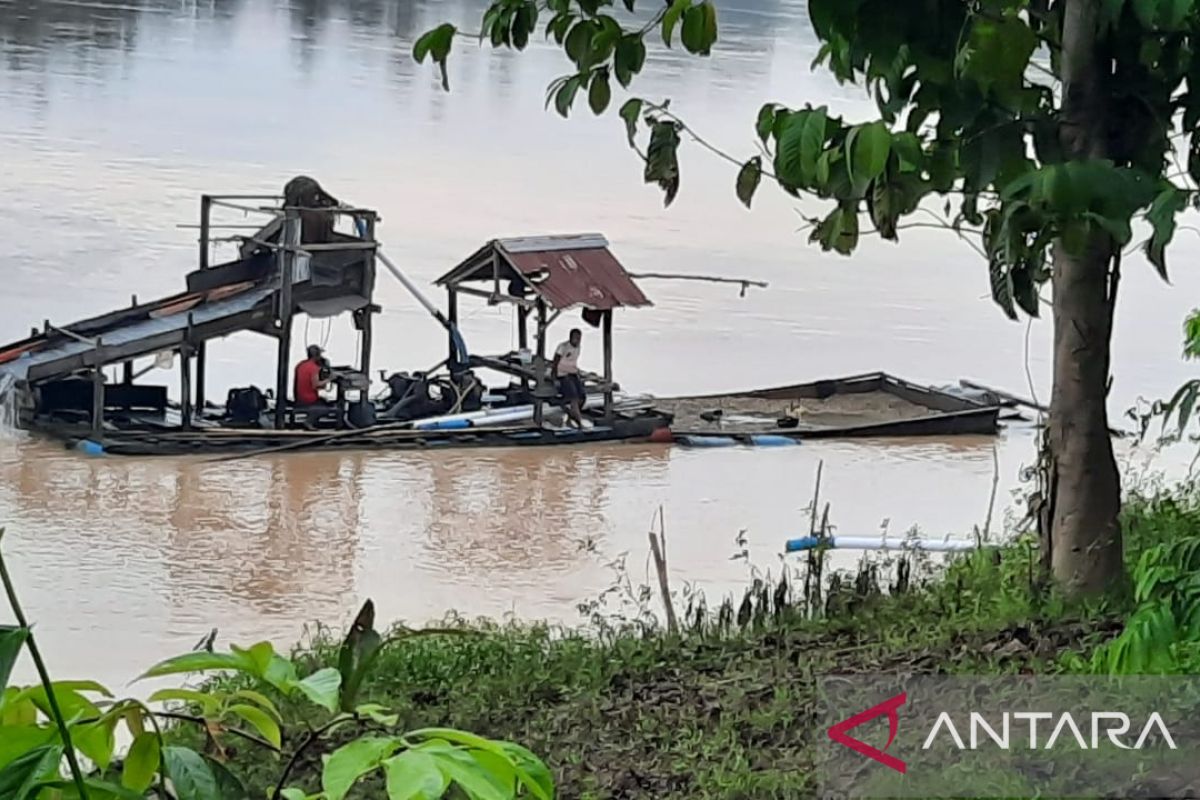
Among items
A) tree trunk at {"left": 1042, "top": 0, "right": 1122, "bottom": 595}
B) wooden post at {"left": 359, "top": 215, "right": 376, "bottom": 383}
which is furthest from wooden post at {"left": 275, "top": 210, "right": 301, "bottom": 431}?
tree trunk at {"left": 1042, "top": 0, "right": 1122, "bottom": 595}

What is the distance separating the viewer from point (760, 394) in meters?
12.7

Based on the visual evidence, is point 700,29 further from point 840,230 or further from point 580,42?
point 840,230

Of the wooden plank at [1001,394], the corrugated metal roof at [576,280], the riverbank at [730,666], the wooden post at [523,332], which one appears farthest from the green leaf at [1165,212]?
the wooden plank at [1001,394]

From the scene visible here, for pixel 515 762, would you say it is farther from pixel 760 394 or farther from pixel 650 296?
pixel 650 296

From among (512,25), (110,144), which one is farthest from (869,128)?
(110,144)

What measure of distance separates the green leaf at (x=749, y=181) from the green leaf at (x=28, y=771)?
1.82 meters

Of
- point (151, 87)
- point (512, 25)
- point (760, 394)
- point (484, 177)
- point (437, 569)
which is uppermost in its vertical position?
point (151, 87)

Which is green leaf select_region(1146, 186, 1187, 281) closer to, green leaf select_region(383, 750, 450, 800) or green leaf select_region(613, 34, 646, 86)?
green leaf select_region(613, 34, 646, 86)

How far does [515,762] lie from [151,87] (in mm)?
22983

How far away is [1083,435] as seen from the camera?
312cm

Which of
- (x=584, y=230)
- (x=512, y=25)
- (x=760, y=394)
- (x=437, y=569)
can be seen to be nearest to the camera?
(x=512, y=25)

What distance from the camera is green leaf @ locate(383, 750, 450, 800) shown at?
0.83 m

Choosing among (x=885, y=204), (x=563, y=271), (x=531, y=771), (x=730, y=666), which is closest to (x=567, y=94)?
(x=885, y=204)

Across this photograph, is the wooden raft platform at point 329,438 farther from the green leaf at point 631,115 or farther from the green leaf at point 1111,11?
the green leaf at point 1111,11
